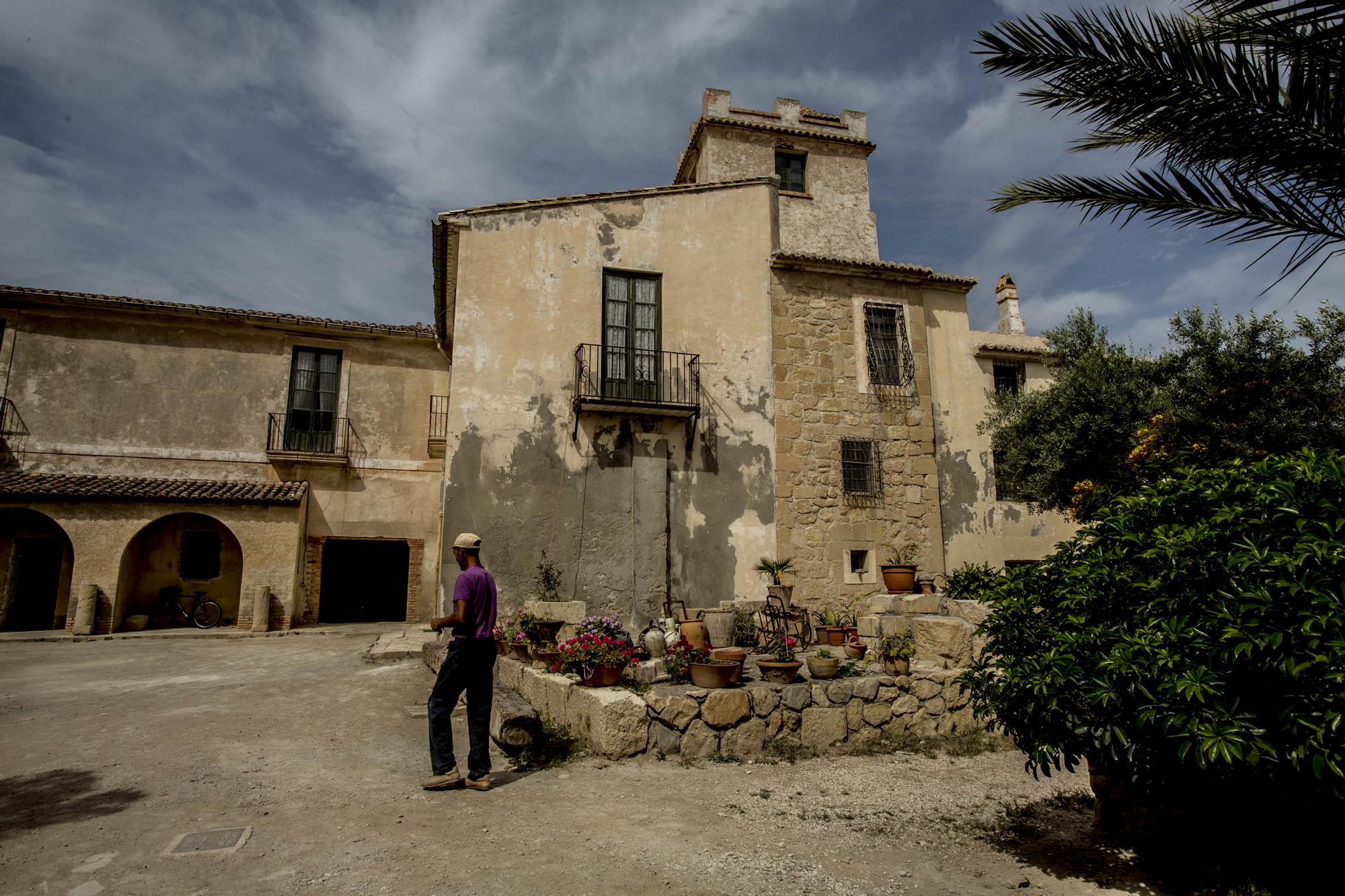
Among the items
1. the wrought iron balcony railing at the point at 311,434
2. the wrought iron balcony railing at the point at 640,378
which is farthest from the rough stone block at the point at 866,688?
the wrought iron balcony railing at the point at 311,434

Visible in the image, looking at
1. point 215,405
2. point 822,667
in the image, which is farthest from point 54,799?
point 215,405

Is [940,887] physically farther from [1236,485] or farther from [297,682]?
[297,682]

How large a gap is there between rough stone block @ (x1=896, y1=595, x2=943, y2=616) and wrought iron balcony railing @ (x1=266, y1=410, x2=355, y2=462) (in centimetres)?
1305

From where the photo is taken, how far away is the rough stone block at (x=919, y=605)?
988 centimetres

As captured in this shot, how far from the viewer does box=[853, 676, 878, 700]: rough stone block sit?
7.32 m

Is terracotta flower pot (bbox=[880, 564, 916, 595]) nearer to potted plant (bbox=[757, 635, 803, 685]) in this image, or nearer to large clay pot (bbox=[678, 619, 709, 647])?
large clay pot (bbox=[678, 619, 709, 647])

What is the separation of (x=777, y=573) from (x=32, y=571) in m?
16.7

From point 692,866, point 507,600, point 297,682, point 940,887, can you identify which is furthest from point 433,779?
point 507,600

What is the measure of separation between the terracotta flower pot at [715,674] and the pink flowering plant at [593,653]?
2.35ft

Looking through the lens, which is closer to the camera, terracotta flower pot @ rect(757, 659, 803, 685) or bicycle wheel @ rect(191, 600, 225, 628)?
terracotta flower pot @ rect(757, 659, 803, 685)

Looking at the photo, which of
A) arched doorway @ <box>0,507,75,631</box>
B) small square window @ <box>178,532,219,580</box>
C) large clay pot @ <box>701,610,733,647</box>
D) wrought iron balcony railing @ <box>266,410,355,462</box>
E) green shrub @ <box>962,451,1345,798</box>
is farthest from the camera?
wrought iron balcony railing @ <box>266,410,355,462</box>

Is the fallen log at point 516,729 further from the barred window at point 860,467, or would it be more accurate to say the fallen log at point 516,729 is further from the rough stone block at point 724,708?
the barred window at point 860,467

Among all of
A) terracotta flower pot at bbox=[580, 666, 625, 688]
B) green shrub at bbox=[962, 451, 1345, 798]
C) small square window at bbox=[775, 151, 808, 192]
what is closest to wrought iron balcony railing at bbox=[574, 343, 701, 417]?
terracotta flower pot at bbox=[580, 666, 625, 688]

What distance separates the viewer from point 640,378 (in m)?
13.1
